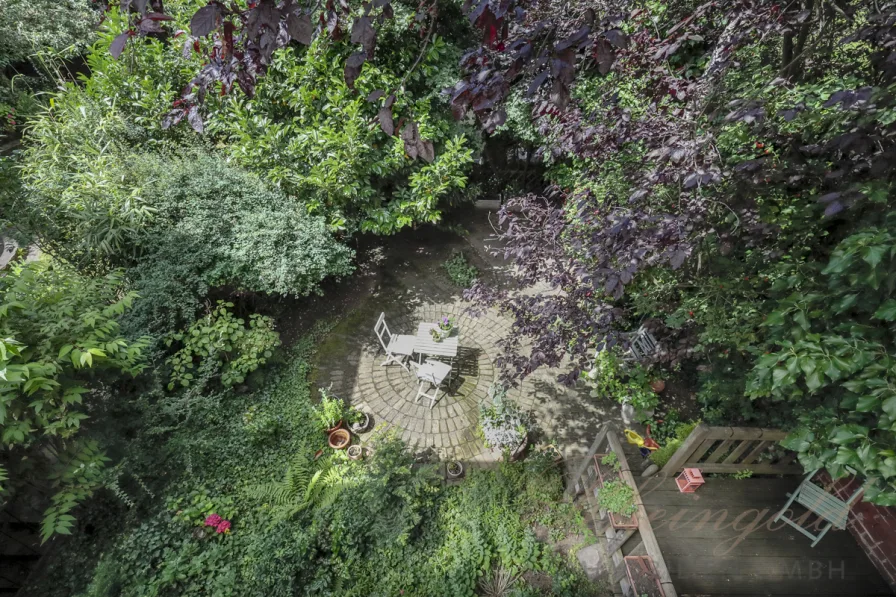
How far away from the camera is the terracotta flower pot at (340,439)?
5.40m

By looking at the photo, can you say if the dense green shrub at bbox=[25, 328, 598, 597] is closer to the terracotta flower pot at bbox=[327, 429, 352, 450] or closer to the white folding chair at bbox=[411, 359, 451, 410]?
the terracotta flower pot at bbox=[327, 429, 352, 450]

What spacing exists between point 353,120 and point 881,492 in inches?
254

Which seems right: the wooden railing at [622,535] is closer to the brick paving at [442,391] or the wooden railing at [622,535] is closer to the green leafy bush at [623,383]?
the green leafy bush at [623,383]

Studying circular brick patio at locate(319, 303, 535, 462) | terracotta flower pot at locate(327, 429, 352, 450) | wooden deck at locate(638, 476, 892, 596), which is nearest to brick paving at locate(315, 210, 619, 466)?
circular brick patio at locate(319, 303, 535, 462)

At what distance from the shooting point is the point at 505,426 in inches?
205

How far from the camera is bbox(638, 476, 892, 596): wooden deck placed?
11.8 ft

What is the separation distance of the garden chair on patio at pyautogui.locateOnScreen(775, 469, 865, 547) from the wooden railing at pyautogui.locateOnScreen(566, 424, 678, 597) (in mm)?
1474

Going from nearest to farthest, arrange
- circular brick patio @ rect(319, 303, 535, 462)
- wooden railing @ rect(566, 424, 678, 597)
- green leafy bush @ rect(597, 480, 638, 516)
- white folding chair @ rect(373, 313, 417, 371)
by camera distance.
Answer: wooden railing @ rect(566, 424, 678, 597)
green leafy bush @ rect(597, 480, 638, 516)
circular brick patio @ rect(319, 303, 535, 462)
white folding chair @ rect(373, 313, 417, 371)

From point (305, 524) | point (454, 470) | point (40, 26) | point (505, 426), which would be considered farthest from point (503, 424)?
point (40, 26)

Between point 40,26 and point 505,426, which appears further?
point 40,26

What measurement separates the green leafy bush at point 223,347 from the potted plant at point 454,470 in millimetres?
3109

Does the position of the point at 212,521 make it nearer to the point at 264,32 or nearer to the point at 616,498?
the point at 616,498

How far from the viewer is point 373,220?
7.07 metres

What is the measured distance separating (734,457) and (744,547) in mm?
836
